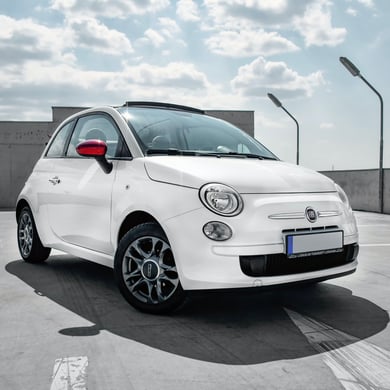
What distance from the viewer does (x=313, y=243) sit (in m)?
3.47

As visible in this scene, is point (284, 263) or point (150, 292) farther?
point (150, 292)

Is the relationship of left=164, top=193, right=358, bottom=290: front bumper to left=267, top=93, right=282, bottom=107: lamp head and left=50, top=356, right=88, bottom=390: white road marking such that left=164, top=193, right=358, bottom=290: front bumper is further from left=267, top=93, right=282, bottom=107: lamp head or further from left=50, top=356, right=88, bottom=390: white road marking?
left=267, top=93, right=282, bottom=107: lamp head

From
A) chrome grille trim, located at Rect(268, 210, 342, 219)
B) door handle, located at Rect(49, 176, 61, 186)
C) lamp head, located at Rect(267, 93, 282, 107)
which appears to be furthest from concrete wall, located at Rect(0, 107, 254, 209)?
chrome grille trim, located at Rect(268, 210, 342, 219)

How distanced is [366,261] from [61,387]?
15.6 feet

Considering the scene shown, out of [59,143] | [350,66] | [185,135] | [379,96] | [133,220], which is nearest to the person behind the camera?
[133,220]

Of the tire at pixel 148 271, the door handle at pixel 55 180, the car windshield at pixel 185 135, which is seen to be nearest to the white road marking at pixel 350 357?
the tire at pixel 148 271

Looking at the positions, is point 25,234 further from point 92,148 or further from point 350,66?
point 350,66

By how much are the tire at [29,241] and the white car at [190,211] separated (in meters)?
0.98

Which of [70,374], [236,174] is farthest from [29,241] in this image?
[70,374]

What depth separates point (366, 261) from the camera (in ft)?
20.8

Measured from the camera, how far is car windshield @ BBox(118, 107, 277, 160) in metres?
4.15

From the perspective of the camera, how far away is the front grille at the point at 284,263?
10.7 ft

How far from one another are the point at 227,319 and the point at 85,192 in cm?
172

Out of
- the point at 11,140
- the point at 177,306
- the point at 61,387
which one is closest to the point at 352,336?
the point at 177,306
